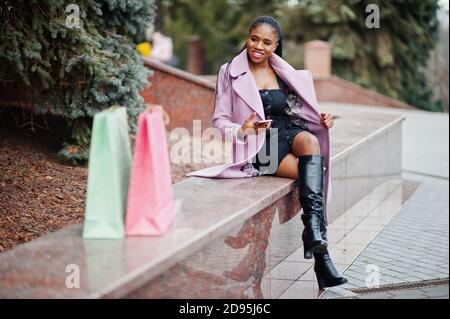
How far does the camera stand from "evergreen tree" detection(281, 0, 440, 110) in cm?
2197

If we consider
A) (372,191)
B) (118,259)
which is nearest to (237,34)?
(372,191)

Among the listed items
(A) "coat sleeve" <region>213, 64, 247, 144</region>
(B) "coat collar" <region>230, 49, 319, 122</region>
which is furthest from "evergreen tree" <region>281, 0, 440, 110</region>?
(A) "coat sleeve" <region>213, 64, 247, 144</region>

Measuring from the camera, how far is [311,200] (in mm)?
5148

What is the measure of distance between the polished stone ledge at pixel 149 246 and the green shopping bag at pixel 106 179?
82 mm

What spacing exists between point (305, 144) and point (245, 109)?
509 mm

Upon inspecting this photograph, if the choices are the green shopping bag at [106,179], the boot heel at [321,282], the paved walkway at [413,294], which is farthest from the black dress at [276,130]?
the green shopping bag at [106,179]

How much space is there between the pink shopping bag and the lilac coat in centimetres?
153

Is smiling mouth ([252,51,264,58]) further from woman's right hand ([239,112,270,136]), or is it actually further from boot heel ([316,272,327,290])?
boot heel ([316,272,327,290])

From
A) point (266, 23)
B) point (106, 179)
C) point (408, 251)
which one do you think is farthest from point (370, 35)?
point (106, 179)

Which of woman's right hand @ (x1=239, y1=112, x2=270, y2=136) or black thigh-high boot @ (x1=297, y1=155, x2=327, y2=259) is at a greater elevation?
woman's right hand @ (x1=239, y1=112, x2=270, y2=136)

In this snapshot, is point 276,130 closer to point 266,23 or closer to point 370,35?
point 266,23

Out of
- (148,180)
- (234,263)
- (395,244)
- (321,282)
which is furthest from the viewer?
(395,244)
